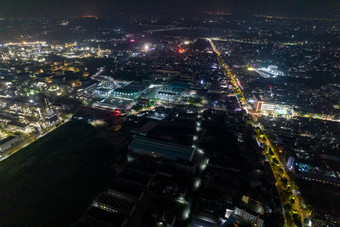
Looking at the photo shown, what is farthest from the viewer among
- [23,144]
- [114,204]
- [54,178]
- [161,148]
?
[23,144]

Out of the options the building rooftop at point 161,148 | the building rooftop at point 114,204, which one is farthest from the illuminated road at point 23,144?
the building rooftop at point 114,204

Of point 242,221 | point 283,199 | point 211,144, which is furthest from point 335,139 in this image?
point 242,221

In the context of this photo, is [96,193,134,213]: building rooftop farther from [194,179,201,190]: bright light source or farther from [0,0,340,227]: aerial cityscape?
[194,179,201,190]: bright light source

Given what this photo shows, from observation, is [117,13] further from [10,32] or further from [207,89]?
[207,89]

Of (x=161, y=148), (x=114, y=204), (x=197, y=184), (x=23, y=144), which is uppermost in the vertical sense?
(x=161, y=148)

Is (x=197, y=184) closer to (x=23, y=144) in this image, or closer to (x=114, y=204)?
(x=114, y=204)

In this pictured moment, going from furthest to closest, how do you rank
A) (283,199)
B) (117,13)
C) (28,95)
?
(117,13), (28,95), (283,199)

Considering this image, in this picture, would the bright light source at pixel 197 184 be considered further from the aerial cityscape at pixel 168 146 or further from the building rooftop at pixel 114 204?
the building rooftop at pixel 114 204

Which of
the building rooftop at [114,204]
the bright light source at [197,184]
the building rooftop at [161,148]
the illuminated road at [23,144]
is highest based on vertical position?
the building rooftop at [161,148]

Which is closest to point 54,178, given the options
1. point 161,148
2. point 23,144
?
point 23,144
